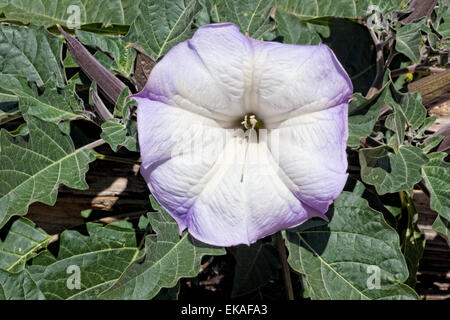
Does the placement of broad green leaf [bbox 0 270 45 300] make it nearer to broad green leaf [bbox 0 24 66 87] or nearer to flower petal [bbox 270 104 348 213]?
broad green leaf [bbox 0 24 66 87]

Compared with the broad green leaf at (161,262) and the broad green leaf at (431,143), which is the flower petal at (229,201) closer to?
the broad green leaf at (161,262)

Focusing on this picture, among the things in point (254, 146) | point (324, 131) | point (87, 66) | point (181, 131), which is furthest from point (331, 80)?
point (87, 66)

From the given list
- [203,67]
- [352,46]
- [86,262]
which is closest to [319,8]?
[352,46]

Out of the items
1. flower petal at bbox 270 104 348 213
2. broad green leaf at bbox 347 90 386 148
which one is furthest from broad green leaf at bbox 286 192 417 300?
flower petal at bbox 270 104 348 213

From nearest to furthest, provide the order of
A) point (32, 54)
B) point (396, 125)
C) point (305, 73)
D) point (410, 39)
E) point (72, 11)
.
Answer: point (305, 73)
point (396, 125)
point (410, 39)
point (32, 54)
point (72, 11)

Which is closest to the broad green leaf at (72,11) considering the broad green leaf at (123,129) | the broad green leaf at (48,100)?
the broad green leaf at (48,100)

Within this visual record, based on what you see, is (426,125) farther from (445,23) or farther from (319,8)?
(319,8)

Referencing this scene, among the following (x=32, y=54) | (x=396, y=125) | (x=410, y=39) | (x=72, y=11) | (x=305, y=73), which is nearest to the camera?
(x=305, y=73)

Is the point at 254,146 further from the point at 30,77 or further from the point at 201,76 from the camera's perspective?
the point at 30,77

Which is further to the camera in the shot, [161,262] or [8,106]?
[8,106]
